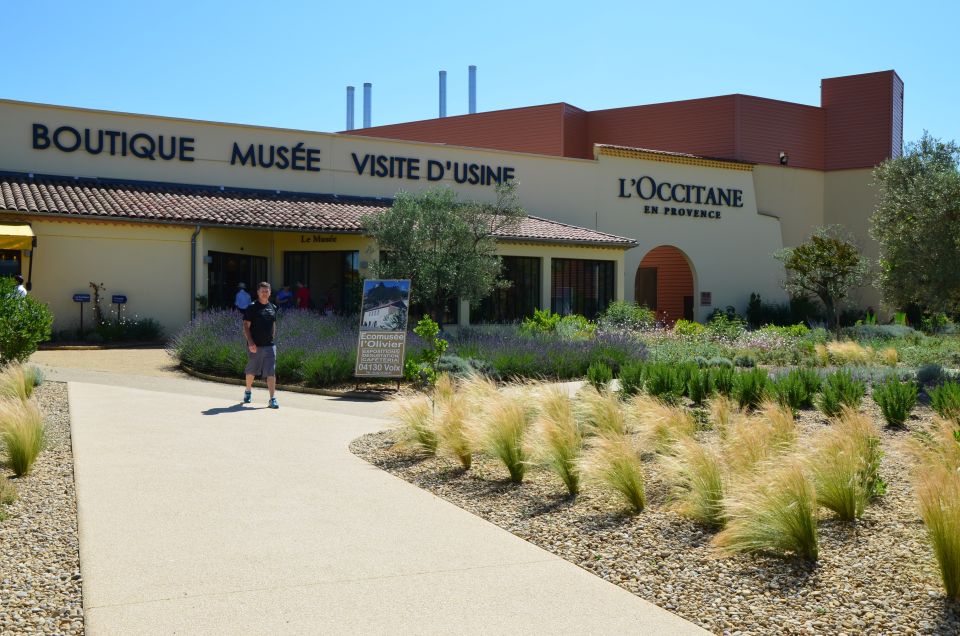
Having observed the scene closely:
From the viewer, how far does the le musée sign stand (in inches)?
970

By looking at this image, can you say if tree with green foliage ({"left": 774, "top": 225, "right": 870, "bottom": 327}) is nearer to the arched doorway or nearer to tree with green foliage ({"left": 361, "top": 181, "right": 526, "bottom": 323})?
the arched doorway

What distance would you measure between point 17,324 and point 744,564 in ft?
41.3

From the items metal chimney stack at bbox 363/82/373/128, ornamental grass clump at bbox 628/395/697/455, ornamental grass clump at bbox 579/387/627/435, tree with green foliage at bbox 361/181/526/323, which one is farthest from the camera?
metal chimney stack at bbox 363/82/373/128

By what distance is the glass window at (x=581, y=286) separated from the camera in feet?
93.2

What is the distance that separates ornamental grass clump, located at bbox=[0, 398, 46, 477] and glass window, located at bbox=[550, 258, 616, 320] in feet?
68.8

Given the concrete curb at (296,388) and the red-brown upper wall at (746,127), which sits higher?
the red-brown upper wall at (746,127)

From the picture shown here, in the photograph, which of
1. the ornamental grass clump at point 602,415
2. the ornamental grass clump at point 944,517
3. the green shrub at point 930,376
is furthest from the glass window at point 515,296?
the ornamental grass clump at point 944,517

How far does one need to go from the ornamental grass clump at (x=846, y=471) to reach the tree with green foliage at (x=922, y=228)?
10232 mm

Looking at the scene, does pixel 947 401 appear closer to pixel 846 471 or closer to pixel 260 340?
pixel 846 471

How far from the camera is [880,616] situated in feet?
14.8

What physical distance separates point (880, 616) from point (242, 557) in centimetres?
358

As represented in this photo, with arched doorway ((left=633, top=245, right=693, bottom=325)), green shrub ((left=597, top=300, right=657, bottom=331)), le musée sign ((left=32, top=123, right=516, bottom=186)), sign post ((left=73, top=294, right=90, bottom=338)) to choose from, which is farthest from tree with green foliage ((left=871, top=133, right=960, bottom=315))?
sign post ((left=73, top=294, right=90, bottom=338))

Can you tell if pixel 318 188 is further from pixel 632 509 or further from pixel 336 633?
pixel 336 633

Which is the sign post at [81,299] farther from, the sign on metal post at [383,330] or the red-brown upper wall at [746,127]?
the red-brown upper wall at [746,127]
